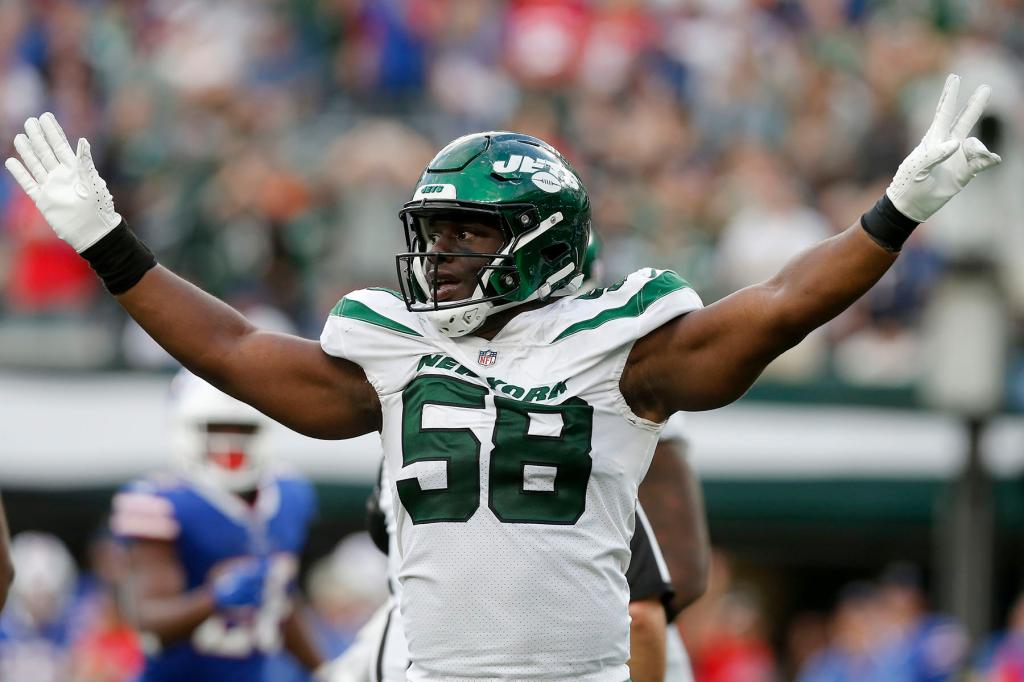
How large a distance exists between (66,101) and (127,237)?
9.46 m

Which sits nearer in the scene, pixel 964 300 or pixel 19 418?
pixel 964 300

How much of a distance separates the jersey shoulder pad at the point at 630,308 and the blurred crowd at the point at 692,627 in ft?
17.0

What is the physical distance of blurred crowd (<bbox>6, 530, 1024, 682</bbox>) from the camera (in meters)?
9.28

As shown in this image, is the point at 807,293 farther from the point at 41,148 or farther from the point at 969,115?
the point at 41,148

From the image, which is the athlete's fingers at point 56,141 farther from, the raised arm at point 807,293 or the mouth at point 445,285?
the raised arm at point 807,293

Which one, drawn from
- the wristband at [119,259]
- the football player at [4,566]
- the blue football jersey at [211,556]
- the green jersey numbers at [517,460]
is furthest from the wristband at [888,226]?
the blue football jersey at [211,556]

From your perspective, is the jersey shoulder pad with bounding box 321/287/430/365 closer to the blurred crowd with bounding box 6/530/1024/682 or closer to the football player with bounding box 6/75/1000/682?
the football player with bounding box 6/75/1000/682

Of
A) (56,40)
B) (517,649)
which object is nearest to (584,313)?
(517,649)

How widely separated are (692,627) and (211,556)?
5102 mm

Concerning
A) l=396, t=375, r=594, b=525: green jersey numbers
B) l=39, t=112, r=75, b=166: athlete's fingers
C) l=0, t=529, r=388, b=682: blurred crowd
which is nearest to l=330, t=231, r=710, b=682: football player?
l=396, t=375, r=594, b=525: green jersey numbers

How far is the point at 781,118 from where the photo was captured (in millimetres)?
12242

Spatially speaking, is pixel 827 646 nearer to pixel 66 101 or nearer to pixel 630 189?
pixel 630 189

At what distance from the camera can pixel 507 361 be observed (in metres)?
3.91

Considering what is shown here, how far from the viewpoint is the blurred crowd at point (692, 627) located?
30.5 ft
